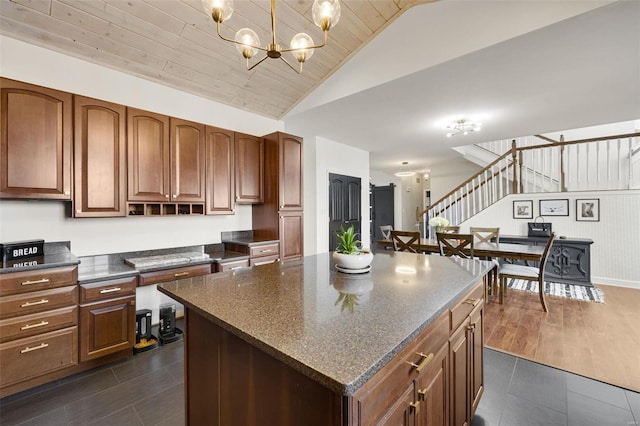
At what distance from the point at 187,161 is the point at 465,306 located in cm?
293

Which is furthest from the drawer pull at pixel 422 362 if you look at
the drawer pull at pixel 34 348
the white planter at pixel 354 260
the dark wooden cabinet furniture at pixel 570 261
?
the dark wooden cabinet furniture at pixel 570 261

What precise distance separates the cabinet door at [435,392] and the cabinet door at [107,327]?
2469mm

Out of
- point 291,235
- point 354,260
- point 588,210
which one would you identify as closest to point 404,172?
point 588,210

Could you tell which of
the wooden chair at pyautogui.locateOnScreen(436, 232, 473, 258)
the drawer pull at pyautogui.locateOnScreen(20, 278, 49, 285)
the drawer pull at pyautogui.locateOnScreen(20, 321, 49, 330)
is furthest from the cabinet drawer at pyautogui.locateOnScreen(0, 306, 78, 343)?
the wooden chair at pyautogui.locateOnScreen(436, 232, 473, 258)

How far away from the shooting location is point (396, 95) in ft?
10.1

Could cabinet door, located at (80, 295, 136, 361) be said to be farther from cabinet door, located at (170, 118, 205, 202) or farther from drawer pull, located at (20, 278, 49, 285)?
cabinet door, located at (170, 118, 205, 202)

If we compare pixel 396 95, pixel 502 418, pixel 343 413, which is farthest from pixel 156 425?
pixel 396 95

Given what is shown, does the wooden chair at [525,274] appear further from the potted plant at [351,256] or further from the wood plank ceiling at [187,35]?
the wood plank ceiling at [187,35]

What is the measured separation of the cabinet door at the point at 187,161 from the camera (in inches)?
116

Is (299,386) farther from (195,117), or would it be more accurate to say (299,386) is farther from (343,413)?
(195,117)

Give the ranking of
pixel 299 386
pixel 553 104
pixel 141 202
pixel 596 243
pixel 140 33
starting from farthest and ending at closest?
pixel 596 243 < pixel 553 104 < pixel 141 202 < pixel 140 33 < pixel 299 386

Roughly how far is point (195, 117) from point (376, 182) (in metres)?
6.75

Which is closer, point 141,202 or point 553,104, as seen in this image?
point 141,202

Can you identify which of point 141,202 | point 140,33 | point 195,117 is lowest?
point 141,202
